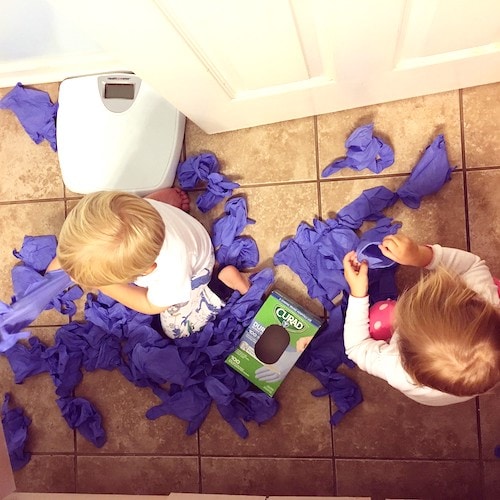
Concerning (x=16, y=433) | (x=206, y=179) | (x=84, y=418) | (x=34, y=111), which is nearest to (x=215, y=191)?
(x=206, y=179)

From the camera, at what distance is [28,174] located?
4.74 feet

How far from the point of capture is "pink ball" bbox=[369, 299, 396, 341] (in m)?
1.15

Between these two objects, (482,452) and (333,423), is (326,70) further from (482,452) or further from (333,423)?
(482,452)

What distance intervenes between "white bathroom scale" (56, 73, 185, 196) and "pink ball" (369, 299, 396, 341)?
55 cm

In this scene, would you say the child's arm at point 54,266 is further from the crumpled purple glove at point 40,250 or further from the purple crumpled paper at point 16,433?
the purple crumpled paper at point 16,433

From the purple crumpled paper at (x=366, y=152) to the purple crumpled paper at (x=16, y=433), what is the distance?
0.96 m

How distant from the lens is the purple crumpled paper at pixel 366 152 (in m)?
1.26

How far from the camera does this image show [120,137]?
1.32m

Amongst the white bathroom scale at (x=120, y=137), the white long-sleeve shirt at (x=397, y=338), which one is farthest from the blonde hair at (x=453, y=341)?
the white bathroom scale at (x=120, y=137)

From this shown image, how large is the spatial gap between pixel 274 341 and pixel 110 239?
0.47m

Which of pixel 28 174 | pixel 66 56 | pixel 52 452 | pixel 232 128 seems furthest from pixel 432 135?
pixel 52 452

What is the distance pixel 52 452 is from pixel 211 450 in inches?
15.4

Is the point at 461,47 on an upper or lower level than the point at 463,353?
upper

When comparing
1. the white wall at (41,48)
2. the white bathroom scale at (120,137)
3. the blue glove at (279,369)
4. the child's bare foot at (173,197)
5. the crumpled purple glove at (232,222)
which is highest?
the white wall at (41,48)
